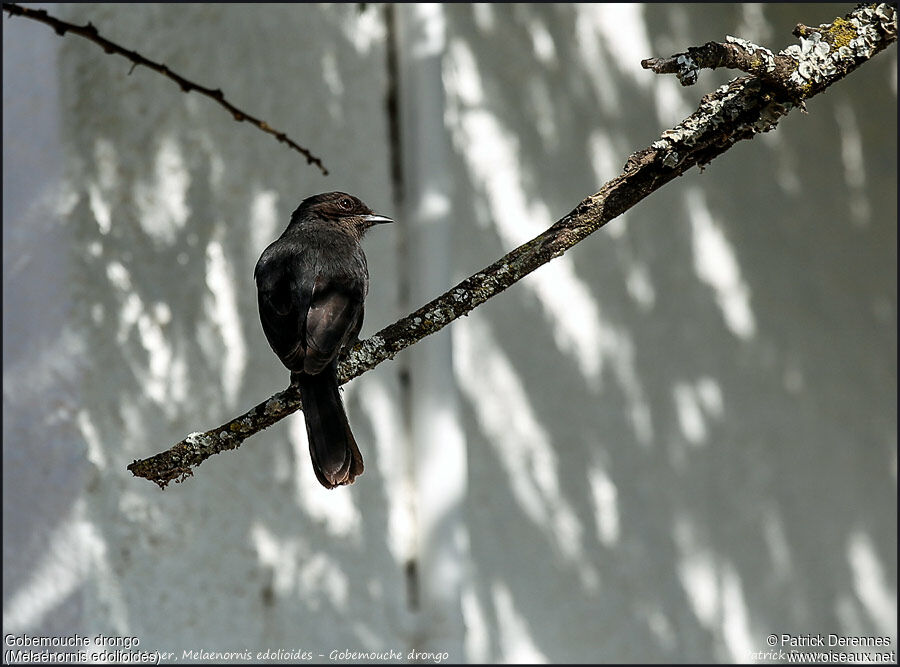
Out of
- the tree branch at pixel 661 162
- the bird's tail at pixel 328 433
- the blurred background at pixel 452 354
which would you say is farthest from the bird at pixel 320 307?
the blurred background at pixel 452 354

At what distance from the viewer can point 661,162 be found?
222cm

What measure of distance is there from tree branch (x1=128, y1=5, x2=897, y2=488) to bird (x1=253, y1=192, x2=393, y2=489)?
0.20 metres

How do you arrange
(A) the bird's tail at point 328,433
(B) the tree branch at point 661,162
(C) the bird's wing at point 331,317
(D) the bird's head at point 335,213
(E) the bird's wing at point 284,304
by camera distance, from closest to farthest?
(B) the tree branch at point 661,162 < (A) the bird's tail at point 328,433 < (C) the bird's wing at point 331,317 < (E) the bird's wing at point 284,304 < (D) the bird's head at point 335,213

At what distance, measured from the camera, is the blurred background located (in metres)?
4.69

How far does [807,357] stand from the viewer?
24.0 feet

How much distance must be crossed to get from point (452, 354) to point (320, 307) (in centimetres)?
253

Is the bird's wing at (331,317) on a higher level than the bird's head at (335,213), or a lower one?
lower

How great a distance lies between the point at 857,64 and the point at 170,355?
336 cm

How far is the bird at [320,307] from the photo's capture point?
2.54 metres

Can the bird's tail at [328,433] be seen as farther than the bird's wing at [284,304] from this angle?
No

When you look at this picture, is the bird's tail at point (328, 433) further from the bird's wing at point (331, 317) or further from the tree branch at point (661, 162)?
the tree branch at point (661, 162)

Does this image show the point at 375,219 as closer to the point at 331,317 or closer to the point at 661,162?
the point at 331,317

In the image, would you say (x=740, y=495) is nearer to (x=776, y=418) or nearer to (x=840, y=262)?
A: (x=776, y=418)

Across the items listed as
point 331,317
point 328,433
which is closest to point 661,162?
point 328,433
